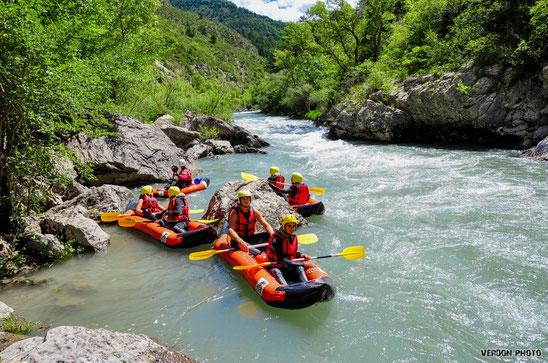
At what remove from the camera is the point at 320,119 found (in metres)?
25.6

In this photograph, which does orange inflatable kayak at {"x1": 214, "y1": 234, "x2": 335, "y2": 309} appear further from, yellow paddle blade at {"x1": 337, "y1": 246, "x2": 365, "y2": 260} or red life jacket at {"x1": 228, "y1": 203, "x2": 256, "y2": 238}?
red life jacket at {"x1": 228, "y1": 203, "x2": 256, "y2": 238}

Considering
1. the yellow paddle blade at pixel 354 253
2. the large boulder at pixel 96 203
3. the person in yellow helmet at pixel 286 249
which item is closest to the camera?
the person in yellow helmet at pixel 286 249

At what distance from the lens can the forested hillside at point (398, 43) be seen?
1248 cm

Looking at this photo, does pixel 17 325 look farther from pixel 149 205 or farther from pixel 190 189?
pixel 190 189

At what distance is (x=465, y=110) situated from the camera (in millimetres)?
13672

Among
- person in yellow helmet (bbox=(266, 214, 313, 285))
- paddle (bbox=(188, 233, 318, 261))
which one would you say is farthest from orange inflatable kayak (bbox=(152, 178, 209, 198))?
person in yellow helmet (bbox=(266, 214, 313, 285))

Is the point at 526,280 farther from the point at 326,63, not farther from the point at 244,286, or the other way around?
the point at 326,63

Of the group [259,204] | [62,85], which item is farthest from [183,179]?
[62,85]

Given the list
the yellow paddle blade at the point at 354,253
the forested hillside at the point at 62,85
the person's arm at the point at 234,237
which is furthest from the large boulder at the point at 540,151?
the forested hillside at the point at 62,85

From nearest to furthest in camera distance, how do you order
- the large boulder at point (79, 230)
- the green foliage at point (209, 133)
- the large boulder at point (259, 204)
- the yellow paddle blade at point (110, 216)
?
the large boulder at point (79, 230), the large boulder at point (259, 204), the yellow paddle blade at point (110, 216), the green foliage at point (209, 133)

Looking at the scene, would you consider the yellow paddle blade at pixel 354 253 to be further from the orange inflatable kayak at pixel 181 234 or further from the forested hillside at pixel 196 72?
the forested hillside at pixel 196 72

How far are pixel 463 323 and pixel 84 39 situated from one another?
13.1 meters

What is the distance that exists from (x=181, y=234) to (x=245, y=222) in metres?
1.42

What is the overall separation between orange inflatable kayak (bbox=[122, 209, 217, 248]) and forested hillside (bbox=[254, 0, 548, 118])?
13.4 metres
